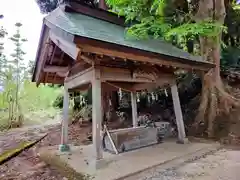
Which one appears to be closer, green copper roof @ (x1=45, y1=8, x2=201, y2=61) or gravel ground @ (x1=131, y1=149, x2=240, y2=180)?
gravel ground @ (x1=131, y1=149, x2=240, y2=180)

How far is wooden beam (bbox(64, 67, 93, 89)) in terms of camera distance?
3565 mm

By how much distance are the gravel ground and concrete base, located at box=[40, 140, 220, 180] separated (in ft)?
0.69

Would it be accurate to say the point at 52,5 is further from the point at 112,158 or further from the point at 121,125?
the point at 112,158

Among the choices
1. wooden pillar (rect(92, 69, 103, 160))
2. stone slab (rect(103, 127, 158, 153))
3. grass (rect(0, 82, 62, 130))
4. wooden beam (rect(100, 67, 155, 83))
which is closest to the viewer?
wooden pillar (rect(92, 69, 103, 160))

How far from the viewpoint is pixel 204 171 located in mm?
2996

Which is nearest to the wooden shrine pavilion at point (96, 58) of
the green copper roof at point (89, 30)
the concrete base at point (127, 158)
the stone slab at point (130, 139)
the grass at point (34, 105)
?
the green copper roof at point (89, 30)

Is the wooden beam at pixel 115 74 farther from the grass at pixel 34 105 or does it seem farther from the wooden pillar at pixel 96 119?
the grass at pixel 34 105

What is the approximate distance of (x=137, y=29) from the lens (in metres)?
4.35

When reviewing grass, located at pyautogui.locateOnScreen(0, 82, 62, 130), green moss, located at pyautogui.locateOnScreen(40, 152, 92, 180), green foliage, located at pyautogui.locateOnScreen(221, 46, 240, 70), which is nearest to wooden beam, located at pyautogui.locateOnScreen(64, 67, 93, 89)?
green moss, located at pyautogui.locateOnScreen(40, 152, 92, 180)

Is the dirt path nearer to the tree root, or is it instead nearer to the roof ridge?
the roof ridge

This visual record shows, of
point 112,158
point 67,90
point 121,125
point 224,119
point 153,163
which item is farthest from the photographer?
point 121,125

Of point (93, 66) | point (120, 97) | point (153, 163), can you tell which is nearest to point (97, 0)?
point (120, 97)

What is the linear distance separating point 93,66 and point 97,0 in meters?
6.06

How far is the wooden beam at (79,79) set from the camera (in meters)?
3.57
